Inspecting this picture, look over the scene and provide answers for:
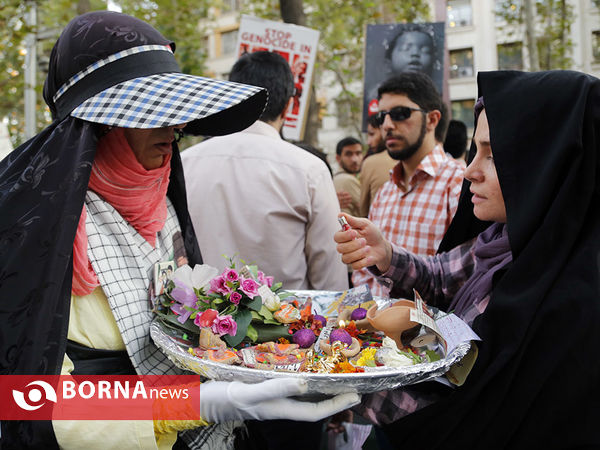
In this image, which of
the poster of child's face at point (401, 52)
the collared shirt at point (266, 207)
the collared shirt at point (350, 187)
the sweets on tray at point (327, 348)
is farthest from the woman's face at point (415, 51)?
the sweets on tray at point (327, 348)

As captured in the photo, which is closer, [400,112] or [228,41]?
Result: [400,112]

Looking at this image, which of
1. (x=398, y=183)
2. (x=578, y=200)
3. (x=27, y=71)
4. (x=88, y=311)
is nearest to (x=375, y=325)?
(x=578, y=200)

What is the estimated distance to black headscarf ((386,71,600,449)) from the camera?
4.43 ft

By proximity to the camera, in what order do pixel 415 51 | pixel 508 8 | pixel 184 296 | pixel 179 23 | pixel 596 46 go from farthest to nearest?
pixel 596 46 → pixel 508 8 → pixel 179 23 → pixel 415 51 → pixel 184 296

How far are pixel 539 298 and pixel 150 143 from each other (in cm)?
124

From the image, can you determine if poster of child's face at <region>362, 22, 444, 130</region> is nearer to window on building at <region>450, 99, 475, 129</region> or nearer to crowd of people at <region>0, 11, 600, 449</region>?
crowd of people at <region>0, 11, 600, 449</region>

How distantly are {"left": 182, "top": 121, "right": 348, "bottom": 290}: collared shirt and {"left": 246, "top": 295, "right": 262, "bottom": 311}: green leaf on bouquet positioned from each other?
111 centimetres

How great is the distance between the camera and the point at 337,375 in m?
1.22

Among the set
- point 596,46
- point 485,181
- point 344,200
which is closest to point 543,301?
point 485,181

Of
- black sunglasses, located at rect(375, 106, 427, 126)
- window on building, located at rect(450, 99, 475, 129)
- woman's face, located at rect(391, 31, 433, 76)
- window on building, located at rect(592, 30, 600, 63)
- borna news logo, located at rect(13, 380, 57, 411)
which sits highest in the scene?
Answer: window on building, located at rect(592, 30, 600, 63)

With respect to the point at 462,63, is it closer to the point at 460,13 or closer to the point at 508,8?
the point at 460,13

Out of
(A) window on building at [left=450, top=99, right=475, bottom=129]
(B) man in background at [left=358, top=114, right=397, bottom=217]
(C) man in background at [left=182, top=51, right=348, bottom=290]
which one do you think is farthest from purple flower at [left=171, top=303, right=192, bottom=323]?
(A) window on building at [left=450, top=99, right=475, bottom=129]

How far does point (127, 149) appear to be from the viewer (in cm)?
161

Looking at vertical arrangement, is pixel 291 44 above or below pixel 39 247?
above
